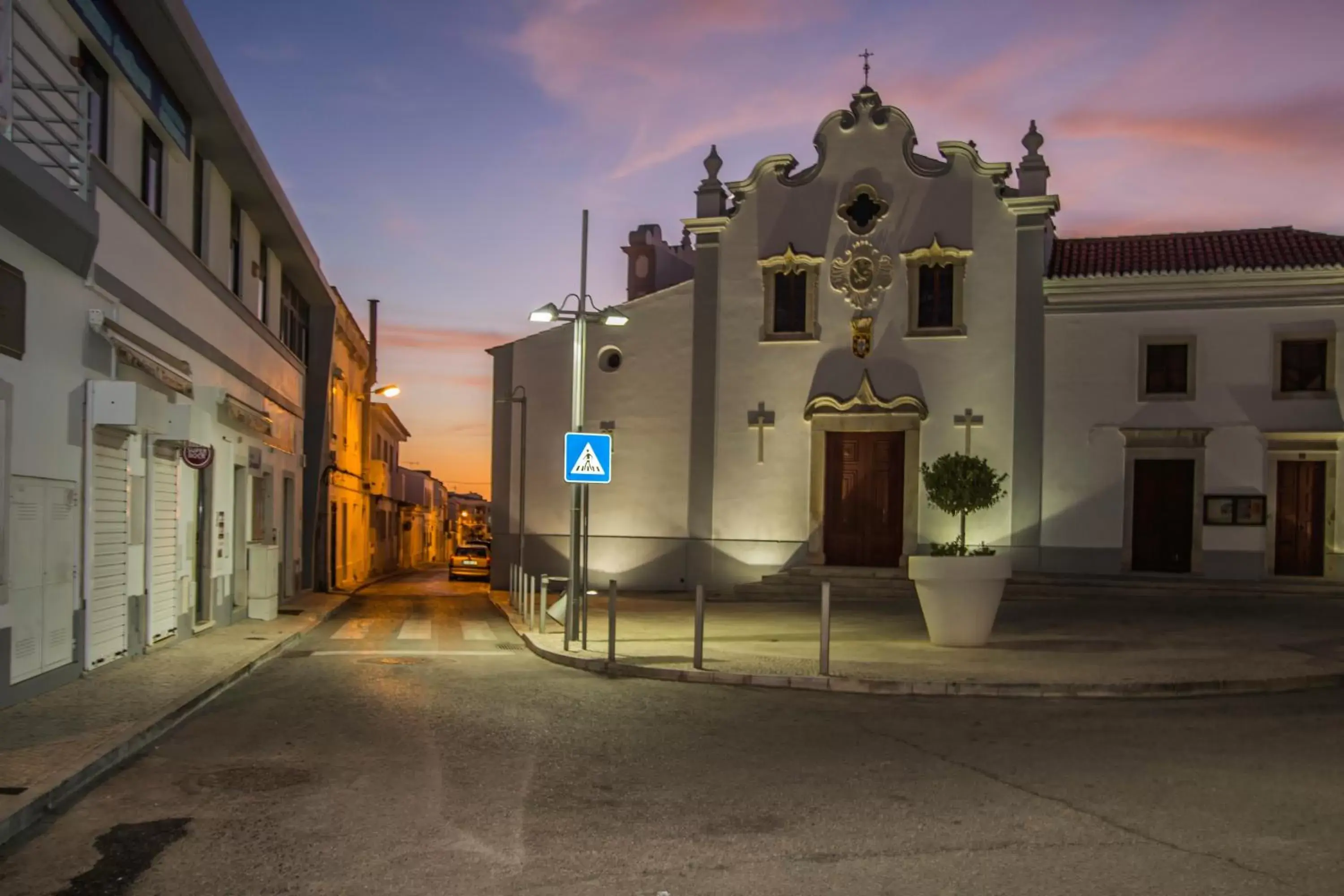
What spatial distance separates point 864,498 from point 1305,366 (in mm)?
9496

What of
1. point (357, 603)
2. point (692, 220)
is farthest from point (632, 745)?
point (692, 220)

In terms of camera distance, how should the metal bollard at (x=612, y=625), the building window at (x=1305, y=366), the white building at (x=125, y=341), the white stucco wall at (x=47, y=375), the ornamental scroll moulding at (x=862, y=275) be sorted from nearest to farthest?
the white stucco wall at (x=47, y=375), the white building at (x=125, y=341), the metal bollard at (x=612, y=625), the building window at (x=1305, y=366), the ornamental scroll moulding at (x=862, y=275)

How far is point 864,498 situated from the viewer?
27359 millimetres

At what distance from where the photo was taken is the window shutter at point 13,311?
969cm

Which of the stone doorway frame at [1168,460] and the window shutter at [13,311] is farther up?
the window shutter at [13,311]

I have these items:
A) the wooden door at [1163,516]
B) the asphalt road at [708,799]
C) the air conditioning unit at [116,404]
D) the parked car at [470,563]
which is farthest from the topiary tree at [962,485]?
the parked car at [470,563]

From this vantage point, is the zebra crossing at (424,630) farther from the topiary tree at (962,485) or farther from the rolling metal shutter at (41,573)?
the topiary tree at (962,485)

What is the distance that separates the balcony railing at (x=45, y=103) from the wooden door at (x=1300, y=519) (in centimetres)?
2256

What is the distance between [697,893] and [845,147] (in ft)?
80.9

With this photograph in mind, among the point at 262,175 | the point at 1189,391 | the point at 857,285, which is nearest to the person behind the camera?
the point at 262,175

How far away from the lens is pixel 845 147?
2788 cm

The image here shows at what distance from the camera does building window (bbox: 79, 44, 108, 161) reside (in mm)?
12547

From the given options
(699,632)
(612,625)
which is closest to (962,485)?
(699,632)

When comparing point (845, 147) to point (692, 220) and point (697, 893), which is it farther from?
point (697, 893)
